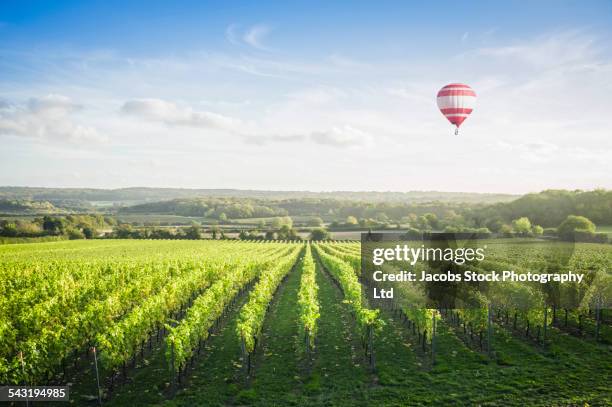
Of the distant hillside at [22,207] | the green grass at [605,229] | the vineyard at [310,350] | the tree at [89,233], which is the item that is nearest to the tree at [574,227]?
the green grass at [605,229]

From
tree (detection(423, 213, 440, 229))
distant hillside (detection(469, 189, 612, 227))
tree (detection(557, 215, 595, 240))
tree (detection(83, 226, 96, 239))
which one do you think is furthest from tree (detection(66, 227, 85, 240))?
tree (detection(557, 215, 595, 240))

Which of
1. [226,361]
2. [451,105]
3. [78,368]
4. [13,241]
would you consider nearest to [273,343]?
[226,361]

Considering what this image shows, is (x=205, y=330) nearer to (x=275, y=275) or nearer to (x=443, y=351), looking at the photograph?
(x=443, y=351)

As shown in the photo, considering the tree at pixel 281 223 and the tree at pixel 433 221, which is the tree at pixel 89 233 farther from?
the tree at pixel 433 221

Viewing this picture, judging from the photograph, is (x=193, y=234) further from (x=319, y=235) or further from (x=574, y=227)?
(x=574, y=227)

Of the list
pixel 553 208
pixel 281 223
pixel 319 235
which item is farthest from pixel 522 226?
pixel 281 223
